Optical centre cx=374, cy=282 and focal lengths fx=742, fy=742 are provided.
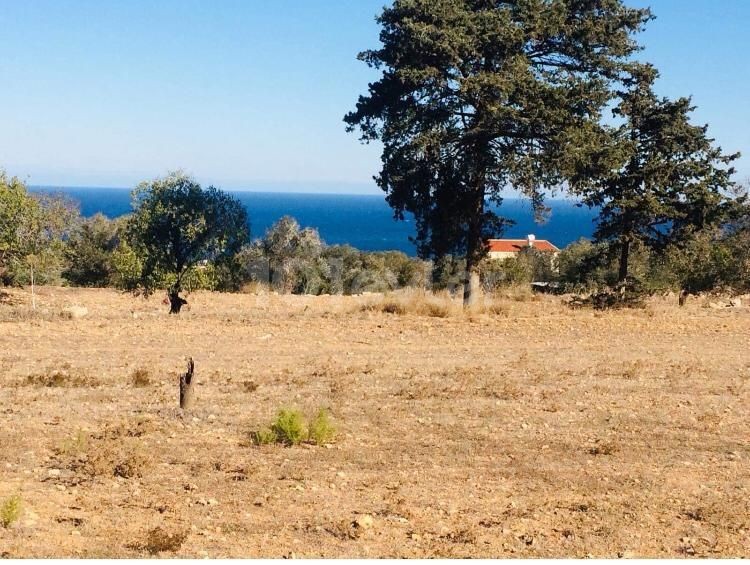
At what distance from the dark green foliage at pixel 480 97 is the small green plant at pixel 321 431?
11259 mm

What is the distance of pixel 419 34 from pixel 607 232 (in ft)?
27.2

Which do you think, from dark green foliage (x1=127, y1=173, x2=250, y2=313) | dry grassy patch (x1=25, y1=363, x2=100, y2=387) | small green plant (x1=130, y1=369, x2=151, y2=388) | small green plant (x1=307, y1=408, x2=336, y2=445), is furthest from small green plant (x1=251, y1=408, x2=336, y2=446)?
dark green foliage (x1=127, y1=173, x2=250, y2=313)

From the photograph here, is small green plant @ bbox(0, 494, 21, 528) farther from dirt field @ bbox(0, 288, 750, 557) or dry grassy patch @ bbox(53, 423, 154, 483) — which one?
dry grassy patch @ bbox(53, 423, 154, 483)

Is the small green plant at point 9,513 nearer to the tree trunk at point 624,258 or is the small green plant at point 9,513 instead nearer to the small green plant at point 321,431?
the small green plant at point 321,431

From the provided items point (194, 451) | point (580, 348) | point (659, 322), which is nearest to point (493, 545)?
point (194, 451)

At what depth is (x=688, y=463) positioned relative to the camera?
8.55 metres

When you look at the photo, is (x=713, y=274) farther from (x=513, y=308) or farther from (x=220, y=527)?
(x=220, y=527)

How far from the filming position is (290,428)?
912 centimetres

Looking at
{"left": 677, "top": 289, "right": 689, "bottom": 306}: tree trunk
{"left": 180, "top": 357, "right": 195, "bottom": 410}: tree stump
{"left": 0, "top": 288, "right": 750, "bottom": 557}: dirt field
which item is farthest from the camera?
{"left": 677, "top": 289, "right": 689, "bottom": 306}: tree trunk

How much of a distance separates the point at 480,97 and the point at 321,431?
12745 millimetres

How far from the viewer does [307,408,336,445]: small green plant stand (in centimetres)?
904

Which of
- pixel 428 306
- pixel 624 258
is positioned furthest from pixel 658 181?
pixel 428 306

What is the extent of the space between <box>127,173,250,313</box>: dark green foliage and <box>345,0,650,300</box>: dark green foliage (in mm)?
5170

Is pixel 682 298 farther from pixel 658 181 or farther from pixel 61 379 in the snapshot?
pixel 61 379
